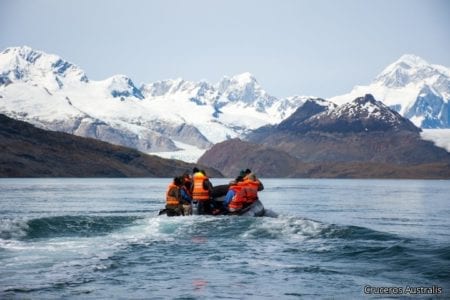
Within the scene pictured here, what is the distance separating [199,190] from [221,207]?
1870mm

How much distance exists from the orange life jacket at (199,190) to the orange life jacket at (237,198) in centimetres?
194

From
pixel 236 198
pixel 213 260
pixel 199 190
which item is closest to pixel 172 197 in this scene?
pixel 199 190

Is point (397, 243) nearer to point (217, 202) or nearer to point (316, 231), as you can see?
point (316, 231)

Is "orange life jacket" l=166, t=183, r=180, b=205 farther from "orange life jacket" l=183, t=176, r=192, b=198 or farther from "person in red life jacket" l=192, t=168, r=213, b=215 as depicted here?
"orange life jacket" l=183, t=176, r=192, b=198

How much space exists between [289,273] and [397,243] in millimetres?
8241

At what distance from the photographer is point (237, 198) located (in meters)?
41.2

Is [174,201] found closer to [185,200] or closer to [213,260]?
[185,200]

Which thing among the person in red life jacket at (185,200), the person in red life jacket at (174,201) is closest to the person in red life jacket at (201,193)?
the person in red life jacket at (185,200)

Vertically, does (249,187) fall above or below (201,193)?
above

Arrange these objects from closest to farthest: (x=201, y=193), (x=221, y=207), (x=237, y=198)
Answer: (x=237, y=198), (x=201, y=193), (x=221, y=207)

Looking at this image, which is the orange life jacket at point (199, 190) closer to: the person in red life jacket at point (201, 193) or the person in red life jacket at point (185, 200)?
the person in red life jacket at point (201, 193)

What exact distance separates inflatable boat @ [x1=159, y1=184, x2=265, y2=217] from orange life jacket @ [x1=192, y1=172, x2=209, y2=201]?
0.58 meters

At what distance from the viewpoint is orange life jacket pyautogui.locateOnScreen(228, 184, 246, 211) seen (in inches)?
1614

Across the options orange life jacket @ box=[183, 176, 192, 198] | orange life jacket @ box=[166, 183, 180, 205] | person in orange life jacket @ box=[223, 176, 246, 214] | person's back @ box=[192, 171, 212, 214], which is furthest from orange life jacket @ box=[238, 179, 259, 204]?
orange life jacket @ box=[183, 176, 192, 198]
